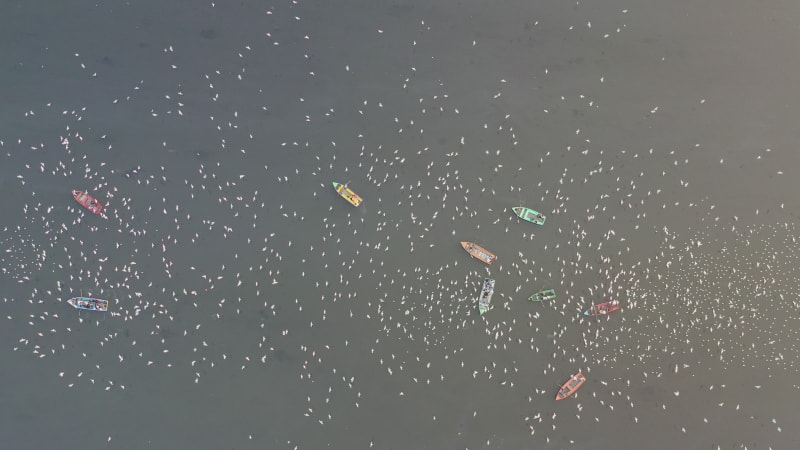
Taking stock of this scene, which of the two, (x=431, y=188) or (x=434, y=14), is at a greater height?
(x=434, y=14)

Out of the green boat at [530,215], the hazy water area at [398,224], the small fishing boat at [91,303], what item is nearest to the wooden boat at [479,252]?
the hazy water area at [398,224]

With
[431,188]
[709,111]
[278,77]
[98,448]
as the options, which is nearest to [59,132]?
[278,77]

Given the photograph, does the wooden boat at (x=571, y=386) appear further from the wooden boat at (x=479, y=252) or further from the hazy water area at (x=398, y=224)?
the wooden boat at (x=479, y=252)

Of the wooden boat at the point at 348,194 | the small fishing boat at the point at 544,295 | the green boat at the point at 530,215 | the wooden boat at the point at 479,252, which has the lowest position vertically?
the small fishing boat at the point at 544,295


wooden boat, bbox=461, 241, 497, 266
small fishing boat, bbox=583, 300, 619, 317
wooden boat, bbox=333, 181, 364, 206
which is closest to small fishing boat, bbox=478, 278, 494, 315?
wooden boat, bbox=461, 241, 497, 266

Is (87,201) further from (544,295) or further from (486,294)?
(544,295)

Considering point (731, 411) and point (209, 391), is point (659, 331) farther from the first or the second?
point (209, 391)
